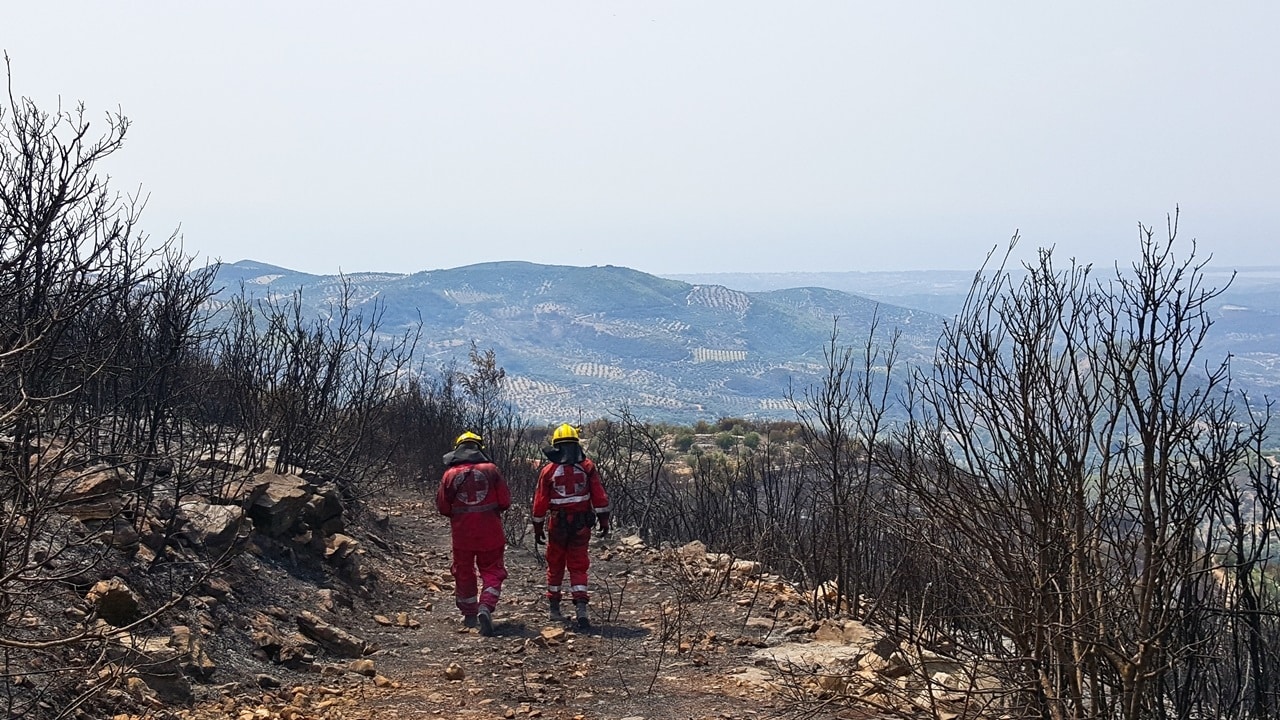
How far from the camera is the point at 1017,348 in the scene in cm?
466

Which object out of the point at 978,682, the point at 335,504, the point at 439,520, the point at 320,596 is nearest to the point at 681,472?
the point at 439,520

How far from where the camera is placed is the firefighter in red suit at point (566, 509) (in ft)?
27.7

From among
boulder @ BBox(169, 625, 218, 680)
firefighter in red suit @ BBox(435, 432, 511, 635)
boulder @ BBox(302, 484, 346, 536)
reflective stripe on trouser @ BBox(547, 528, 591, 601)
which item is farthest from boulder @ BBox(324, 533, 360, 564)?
boulder @ BBox(169, 625, 218, 680)

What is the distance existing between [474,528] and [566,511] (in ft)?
2.58

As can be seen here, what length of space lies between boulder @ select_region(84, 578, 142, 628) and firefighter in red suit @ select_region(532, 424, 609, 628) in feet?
11.0

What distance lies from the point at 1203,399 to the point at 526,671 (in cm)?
451

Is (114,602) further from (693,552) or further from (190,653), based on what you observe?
(693,552)

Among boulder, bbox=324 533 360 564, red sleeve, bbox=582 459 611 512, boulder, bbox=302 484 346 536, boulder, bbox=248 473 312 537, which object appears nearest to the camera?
red sleeve, bbox=582 459 611 512

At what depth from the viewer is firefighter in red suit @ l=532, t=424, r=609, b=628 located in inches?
332

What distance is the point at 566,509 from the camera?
333 inches

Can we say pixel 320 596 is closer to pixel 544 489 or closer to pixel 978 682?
pixel 544 489

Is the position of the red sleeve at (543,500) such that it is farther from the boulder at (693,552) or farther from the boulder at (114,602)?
the boulder at (114,602)

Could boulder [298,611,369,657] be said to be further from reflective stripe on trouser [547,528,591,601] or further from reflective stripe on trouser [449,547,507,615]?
reflective stripe on trouser [547,528,591,601]

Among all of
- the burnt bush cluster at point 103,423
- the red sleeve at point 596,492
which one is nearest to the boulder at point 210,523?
the burnt bush cluster at point 103,423
